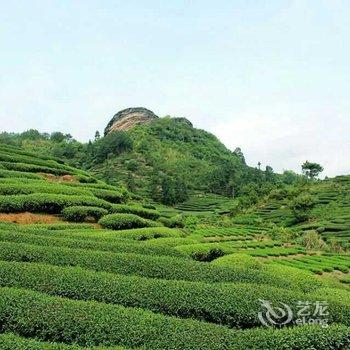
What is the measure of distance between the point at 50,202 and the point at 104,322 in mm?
22270

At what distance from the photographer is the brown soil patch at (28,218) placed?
31.6m

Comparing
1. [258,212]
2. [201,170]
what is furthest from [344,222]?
[201,170]

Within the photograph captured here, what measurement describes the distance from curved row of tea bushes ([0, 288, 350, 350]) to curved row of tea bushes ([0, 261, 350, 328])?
132cm

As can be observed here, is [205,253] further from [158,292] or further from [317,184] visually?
[317,184]

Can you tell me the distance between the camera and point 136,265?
1841 cm

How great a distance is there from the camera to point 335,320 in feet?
50.2

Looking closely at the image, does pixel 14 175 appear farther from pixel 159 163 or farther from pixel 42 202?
pixel 159 163

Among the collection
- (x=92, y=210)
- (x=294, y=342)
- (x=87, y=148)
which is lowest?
(x=294, y=342)

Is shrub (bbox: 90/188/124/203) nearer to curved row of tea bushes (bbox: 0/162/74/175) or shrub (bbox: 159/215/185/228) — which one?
shrub (bbox: 159/215/185/228)

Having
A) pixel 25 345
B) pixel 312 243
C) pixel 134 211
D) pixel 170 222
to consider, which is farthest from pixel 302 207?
pixel 25 345

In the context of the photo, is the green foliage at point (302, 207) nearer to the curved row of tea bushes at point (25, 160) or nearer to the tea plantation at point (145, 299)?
the curved row of tea bushes at point (25, 160)

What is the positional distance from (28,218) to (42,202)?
1743 mm

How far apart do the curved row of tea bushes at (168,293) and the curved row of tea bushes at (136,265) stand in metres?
1.76

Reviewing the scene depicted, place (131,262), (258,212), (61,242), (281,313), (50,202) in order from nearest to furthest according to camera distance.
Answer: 1. (281,313)
2. (131,262)
3. (61,242)
4. (50,202)
5. (258,212)
